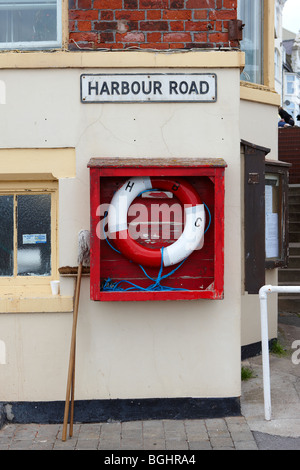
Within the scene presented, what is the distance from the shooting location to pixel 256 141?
7254 mm

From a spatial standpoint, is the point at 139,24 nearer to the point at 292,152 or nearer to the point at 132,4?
the point at 132,4

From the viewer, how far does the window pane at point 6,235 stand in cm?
566

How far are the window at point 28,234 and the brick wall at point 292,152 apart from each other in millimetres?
8399

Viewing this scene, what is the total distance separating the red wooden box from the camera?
5.16 meters

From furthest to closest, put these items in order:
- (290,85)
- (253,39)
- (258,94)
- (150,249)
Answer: (290,85) → (253,39) → (258,94) → (150,249)

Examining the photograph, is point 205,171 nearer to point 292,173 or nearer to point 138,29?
point 138,29

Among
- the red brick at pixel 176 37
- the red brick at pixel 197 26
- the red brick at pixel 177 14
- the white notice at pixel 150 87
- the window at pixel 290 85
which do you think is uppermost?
the window at pixel 290 85

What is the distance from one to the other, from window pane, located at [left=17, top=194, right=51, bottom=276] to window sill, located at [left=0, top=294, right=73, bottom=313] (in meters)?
0.33

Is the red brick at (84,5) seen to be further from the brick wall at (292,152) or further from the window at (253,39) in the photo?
the brick wall at (292,152)

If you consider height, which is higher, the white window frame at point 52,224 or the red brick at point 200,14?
the red brick at point 200,14

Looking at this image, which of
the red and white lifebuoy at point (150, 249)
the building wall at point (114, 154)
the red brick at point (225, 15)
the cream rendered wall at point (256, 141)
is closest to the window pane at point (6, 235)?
the building wall at point (114, 154)

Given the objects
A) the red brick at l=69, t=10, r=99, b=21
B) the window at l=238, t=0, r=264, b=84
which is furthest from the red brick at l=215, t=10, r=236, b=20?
the window at l=238, t=0, r=264, b=84

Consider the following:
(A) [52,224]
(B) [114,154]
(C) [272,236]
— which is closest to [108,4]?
(B) [114,154]

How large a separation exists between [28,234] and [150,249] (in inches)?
44.4
